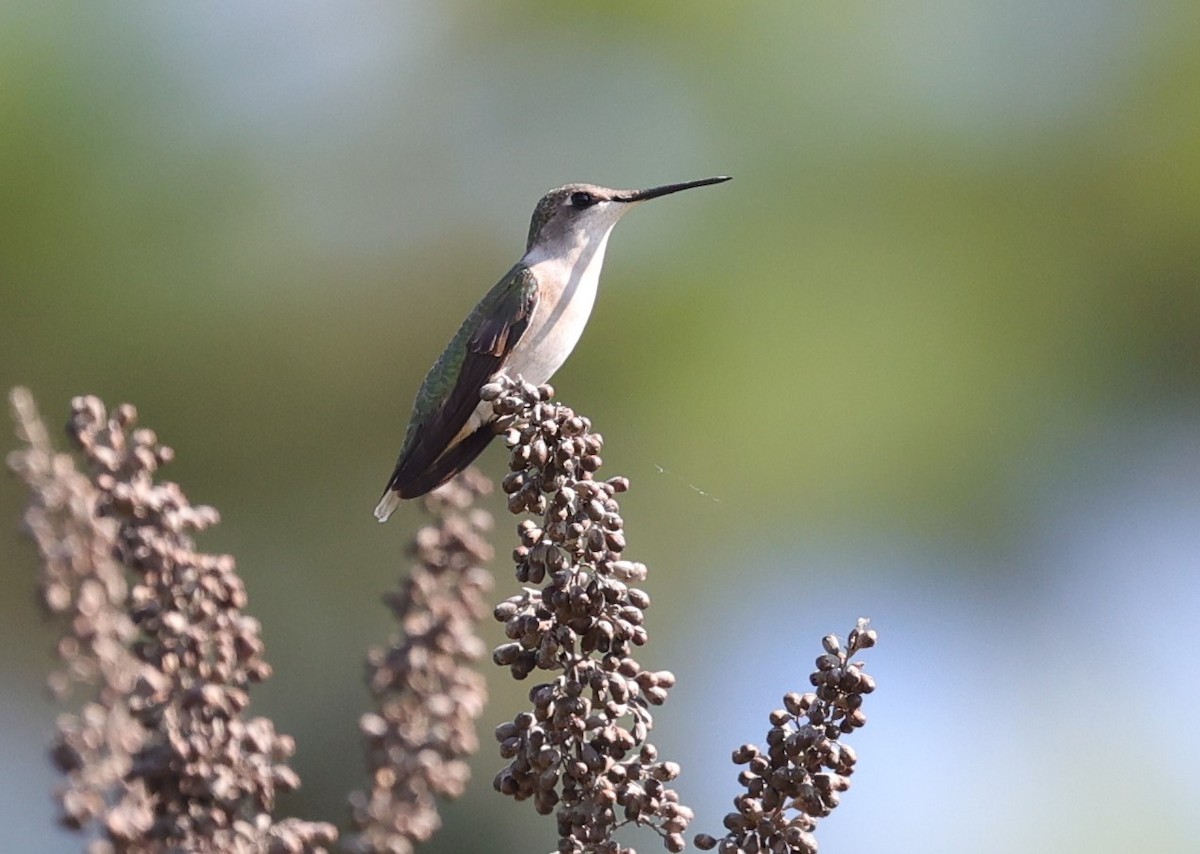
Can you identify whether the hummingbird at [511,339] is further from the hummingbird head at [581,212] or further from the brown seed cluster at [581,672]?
the brown seed cluster at [581,672]

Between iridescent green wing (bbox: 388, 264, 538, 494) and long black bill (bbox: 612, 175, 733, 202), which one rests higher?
long black bill (bbox: 612, 175, 733, 202)

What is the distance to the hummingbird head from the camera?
15.3 ft

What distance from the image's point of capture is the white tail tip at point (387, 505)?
150 inches

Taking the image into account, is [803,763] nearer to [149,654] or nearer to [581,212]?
[149,654]

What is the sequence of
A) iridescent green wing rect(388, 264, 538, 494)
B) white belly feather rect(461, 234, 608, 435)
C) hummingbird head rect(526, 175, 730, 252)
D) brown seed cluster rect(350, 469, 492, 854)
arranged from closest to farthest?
brown seed cluster rect(350, 469, 492, 854)
iridescent green wing rect(388, 264, 538, 494)
white belly feather rect(461, 234, 608, 435)
hummingbird head rect(526, 175, 730, 252)

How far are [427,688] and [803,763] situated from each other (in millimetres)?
723

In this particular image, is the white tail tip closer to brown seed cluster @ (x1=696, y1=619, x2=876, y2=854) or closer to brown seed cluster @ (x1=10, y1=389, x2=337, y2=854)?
brown seed cluster @ (x1=10, y1=389, x2=337, y2=854)

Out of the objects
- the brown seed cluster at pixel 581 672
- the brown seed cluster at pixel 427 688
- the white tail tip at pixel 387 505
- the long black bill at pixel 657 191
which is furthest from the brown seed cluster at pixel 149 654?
the long black bill at pixel 657 191

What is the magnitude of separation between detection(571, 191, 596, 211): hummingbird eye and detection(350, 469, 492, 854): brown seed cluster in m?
2.33

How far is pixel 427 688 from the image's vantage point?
2326 millimetres

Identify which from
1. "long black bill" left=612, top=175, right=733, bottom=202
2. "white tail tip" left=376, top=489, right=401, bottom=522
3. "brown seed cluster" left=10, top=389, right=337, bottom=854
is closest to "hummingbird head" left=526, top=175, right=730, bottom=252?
"long black bill" left=612, top=175, right=733, bottom=202

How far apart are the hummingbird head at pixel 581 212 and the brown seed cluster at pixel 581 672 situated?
2566 mm

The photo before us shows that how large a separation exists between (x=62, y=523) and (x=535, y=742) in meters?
0.72

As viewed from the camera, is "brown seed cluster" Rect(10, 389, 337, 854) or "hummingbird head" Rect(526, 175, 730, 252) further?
"hummingbird head" Rect(526, 175, 730, 252)
